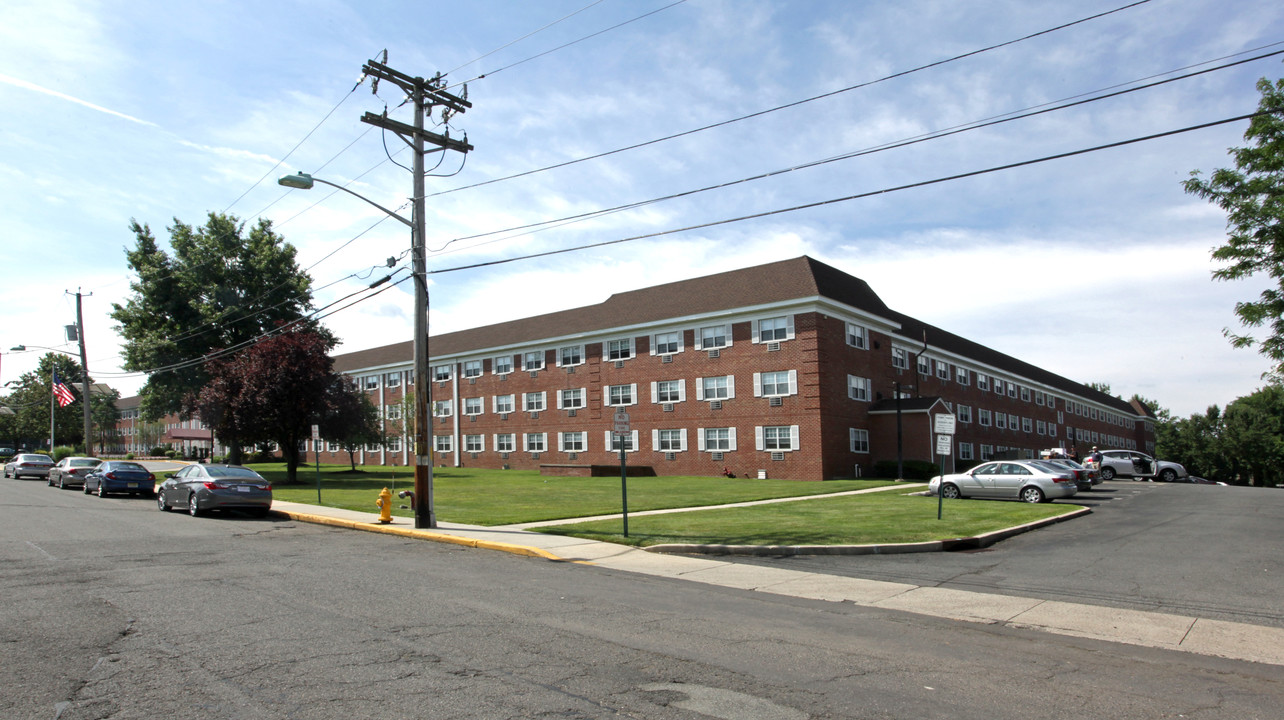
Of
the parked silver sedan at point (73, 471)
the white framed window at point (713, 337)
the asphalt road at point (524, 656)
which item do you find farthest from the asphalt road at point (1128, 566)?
the parked silver sedan at point (73, 471)

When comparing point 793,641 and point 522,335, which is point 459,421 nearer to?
point 522,335

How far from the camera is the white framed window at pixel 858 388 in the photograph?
4056cm

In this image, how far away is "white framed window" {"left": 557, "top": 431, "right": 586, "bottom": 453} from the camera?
4905cm

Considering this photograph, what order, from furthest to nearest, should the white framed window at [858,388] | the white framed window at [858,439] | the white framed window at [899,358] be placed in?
the white framed window at [899,358], the white framed window at [858,388], the white framed window at [858,439]

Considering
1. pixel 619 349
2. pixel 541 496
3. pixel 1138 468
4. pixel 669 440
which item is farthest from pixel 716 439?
pixel 1138 468

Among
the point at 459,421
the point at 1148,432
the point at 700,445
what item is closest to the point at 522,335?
the point at 459,421

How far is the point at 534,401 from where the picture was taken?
5259 centimetres

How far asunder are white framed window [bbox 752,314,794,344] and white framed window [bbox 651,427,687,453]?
685cm

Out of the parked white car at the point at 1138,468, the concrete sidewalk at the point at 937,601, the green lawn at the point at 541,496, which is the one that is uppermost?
the concrete sidewalk at the point at 937,601

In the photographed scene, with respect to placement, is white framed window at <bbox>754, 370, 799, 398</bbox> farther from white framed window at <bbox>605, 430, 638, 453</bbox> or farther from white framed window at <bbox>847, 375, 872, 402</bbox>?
white framed window at <bbox>605, 430, 638, 453</bbox>

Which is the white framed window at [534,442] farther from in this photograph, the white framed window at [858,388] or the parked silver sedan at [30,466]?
the parked silver sedan at [30,466]

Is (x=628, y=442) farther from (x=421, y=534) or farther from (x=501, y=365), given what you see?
(x=421, y=534)

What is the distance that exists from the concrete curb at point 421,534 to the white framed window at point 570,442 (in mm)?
28311

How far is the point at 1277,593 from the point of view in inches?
406
